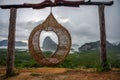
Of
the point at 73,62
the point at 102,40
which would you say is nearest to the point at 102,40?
the point at 102,40

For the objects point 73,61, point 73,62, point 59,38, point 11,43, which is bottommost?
point 73,61

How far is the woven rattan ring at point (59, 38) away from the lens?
7.66 metres

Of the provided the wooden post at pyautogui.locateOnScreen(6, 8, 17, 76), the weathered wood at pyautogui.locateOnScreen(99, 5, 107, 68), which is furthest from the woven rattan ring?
the weathered wood at pyautogui.locateOnScreen(99, 5, 107, 68)

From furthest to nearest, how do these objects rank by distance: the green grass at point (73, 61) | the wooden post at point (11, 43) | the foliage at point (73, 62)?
the green grass at point (73, 61), the foliage at point (73, 62), the wooden post at point (11, 43)

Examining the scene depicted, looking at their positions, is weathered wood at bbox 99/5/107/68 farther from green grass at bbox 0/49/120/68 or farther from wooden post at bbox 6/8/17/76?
wooden post at bbox 6/8/17/76

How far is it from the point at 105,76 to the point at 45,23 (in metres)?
2.45

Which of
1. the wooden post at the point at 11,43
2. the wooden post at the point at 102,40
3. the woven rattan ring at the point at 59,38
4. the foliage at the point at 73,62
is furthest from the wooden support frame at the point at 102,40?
the wooden post at the point at 11,43

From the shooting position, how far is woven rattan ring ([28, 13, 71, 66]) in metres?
7.66

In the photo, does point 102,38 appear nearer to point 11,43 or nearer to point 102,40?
point 102,40

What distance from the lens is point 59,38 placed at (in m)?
8.35

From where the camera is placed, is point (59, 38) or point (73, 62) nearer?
point (59, 38)

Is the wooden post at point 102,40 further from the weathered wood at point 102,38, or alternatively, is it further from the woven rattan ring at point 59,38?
the woven rattan ring at point 59,38

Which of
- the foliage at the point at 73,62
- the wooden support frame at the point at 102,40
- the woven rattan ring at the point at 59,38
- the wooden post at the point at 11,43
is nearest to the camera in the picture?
the wooden support frame at the point at 102,40

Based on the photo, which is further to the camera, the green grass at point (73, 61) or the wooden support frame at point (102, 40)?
the green grass at point (73, 61)
